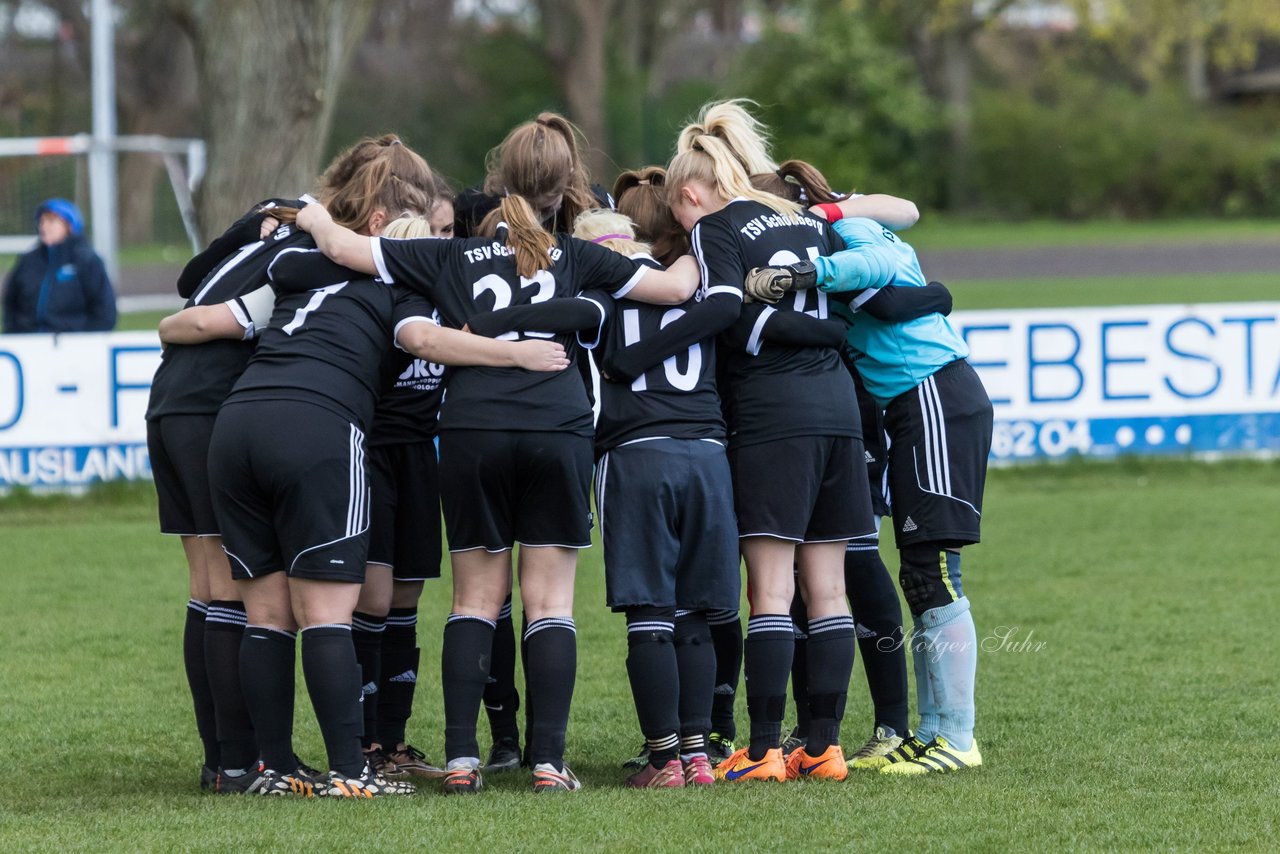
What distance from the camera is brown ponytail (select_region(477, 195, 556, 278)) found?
14.3 ft

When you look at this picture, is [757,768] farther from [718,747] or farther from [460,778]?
[460,778]

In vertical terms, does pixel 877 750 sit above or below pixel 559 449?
below

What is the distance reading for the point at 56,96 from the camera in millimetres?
39125

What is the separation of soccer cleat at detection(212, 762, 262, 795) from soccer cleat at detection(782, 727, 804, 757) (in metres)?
1.54

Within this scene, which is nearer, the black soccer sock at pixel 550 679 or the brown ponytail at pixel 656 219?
the black soccer sock at pixel 550 679

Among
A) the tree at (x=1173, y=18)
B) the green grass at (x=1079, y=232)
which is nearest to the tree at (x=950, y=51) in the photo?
the green grass at (x=1079, y=232)

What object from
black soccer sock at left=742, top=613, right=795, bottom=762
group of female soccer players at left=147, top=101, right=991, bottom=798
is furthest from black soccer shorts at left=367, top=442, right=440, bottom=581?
black soccer sock at left=742, top=613, right=795, bottom=762

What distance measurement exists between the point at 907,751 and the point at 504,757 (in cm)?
124

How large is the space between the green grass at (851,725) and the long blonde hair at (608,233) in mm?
1525

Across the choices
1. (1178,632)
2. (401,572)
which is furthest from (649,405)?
(1178,632)

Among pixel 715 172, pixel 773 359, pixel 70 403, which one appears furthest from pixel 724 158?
pixel 70 403

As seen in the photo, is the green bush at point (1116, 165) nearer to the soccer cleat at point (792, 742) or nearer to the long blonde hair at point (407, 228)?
the soccer cleat at point (792, 742)

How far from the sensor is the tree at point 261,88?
11516 mm

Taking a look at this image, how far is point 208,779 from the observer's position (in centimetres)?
473
